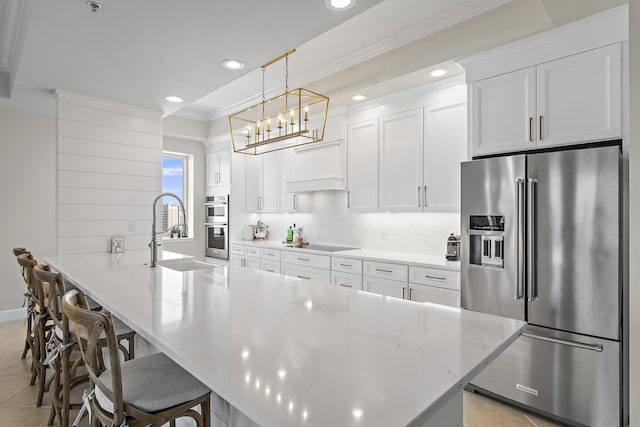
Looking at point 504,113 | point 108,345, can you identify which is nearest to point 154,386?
point 108,345

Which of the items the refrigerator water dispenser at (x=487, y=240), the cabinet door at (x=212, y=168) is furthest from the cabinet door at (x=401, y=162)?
the cabinet door at (x=212, y=168)

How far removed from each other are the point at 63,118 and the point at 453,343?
3967mm

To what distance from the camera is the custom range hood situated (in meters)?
4.13

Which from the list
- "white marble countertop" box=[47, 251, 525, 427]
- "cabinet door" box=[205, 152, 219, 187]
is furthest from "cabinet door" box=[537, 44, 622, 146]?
"cabinet door" box=[205, 152, 219, 187]

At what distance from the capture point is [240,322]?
1.26 metres

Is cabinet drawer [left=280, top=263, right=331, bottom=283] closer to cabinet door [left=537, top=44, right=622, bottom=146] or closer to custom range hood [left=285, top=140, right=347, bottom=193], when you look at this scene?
custom range hood [left=285, top=140, right=347, bottom=193]

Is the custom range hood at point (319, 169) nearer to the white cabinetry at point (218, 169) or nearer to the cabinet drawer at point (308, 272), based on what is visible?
the cabinet drawer at point (308, 272)

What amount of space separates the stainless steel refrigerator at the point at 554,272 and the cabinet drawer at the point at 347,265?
46.2 inches

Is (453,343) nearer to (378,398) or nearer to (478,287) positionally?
(378,398)

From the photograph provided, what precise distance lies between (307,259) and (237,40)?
245cm

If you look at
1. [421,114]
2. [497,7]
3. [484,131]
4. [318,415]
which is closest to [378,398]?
[318,415]

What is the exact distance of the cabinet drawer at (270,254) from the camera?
4.52 m

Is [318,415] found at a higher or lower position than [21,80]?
lower

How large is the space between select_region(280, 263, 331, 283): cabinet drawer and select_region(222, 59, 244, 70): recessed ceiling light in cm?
219
